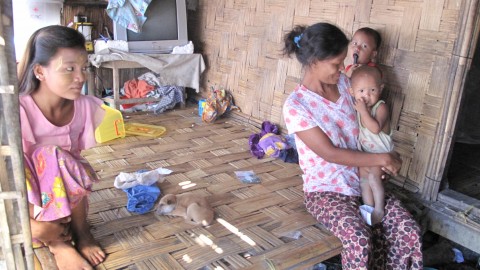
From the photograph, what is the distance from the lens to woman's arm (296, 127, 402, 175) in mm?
1867

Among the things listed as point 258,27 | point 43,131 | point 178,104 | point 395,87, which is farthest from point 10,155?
point 178,104

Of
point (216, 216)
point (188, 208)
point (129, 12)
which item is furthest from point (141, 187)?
point (129, 12)

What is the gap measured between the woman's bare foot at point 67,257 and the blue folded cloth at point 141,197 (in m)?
0.43

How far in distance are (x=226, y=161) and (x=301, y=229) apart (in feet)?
3.02

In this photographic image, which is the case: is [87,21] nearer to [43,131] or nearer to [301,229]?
[43,131]

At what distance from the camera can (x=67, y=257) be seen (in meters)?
1.61

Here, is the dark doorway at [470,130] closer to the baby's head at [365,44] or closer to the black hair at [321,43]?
the baby's head at [365,44]

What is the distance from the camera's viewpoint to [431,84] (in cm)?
230

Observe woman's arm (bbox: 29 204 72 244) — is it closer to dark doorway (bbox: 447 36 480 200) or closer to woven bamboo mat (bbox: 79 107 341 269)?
woven bamboo mat (bbox: 79 107 341 269)

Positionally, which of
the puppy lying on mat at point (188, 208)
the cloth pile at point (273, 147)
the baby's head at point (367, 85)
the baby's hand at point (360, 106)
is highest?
the baby's head at point (367, 85)

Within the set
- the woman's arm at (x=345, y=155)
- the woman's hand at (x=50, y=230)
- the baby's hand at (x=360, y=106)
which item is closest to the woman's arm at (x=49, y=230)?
the woman's hand at (x=50, y=230)

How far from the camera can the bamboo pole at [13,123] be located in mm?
1164

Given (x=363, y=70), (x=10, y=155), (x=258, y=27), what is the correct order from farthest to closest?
1. (x=258, y=27)
2. (x=363, y=70)
3. (x=10, y=155)

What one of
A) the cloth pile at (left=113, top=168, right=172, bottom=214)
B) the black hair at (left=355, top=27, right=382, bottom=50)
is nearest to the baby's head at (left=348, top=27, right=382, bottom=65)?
the black hair at (left=355, top=27, right=382, bottom=50)
